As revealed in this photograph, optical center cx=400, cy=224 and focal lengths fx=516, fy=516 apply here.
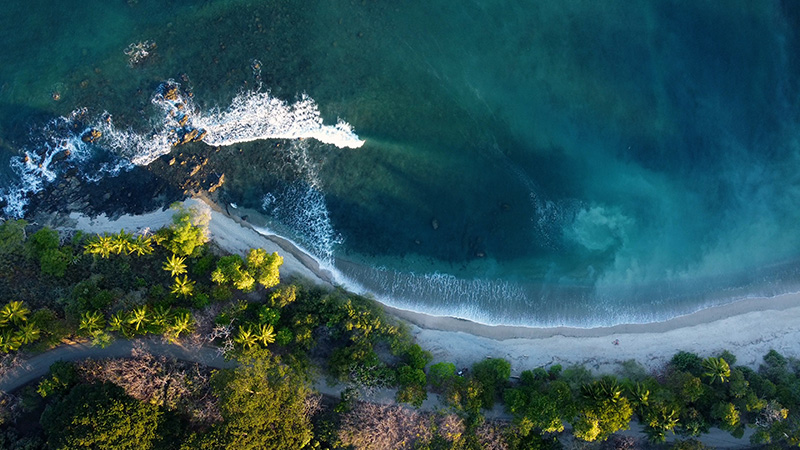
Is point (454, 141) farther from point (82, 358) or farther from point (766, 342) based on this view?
point (82, 358)

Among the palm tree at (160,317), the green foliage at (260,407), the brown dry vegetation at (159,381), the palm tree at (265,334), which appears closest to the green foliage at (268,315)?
the palm tree at (265,334)

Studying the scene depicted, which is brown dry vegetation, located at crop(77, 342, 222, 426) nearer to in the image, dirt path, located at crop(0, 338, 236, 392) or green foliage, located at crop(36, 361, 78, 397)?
green foliage, located at crop(36, 361, 78, 397)

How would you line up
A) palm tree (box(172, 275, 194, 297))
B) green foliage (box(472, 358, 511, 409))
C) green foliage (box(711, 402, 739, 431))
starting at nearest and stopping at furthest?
green foliage (box(711, 402, 739, 431)), green foliage (box(472, 358, 511, 409)), palm tree (box(172, 275, 194, 297))

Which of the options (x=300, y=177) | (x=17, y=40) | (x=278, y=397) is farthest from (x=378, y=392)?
(x=17, y=40)

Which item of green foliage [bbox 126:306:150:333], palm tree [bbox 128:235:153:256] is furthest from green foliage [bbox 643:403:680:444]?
palm tree [bbox 128:235:153:256]

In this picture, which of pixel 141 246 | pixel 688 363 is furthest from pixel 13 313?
pixel 688 363

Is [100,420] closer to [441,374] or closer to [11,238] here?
[11,238]
